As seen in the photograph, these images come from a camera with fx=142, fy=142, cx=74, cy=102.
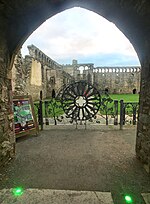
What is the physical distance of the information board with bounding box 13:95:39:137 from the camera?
4074mm

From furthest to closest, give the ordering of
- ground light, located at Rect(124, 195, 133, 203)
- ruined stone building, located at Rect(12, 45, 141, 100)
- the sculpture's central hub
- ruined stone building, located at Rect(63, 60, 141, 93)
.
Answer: ruined stone building, located at Rect(63, 60, 141, 93)
ruined stone building, located at Rect(12, 45, 141, 100)
the sculpture's central hub
ground light, located at Rect(124, 195, 133, 203)

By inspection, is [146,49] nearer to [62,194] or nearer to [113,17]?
[113,17]

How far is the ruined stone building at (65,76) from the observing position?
563 inches

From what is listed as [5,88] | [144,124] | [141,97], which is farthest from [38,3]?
[144,124]

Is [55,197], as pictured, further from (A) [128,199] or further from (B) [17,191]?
(A) [128,199]

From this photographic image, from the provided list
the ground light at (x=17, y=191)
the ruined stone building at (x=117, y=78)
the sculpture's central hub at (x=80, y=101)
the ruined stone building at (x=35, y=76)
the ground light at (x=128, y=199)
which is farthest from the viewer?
the ruined stone building at (x=117, y=78)

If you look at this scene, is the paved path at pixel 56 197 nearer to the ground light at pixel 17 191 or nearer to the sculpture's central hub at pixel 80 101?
the ground light at pixel 17 191

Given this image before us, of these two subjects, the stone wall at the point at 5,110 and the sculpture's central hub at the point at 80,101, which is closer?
the stone wall at the point at 5,110

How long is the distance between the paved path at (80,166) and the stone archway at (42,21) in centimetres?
38

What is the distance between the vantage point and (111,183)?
7.37 ft

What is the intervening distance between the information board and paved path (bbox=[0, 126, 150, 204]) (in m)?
0.31

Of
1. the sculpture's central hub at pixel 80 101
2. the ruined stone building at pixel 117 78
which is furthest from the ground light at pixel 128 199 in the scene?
the ruined stone building at pixel 117 78

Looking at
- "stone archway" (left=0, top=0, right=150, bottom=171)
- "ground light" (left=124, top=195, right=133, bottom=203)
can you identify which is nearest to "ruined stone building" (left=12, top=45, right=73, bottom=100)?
"stone archway" (left=0, top=0, right=150, bottom=171)

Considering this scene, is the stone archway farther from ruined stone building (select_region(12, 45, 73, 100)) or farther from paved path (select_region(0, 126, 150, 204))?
ruined stone building (select_region(12, 45, 73, 100))
